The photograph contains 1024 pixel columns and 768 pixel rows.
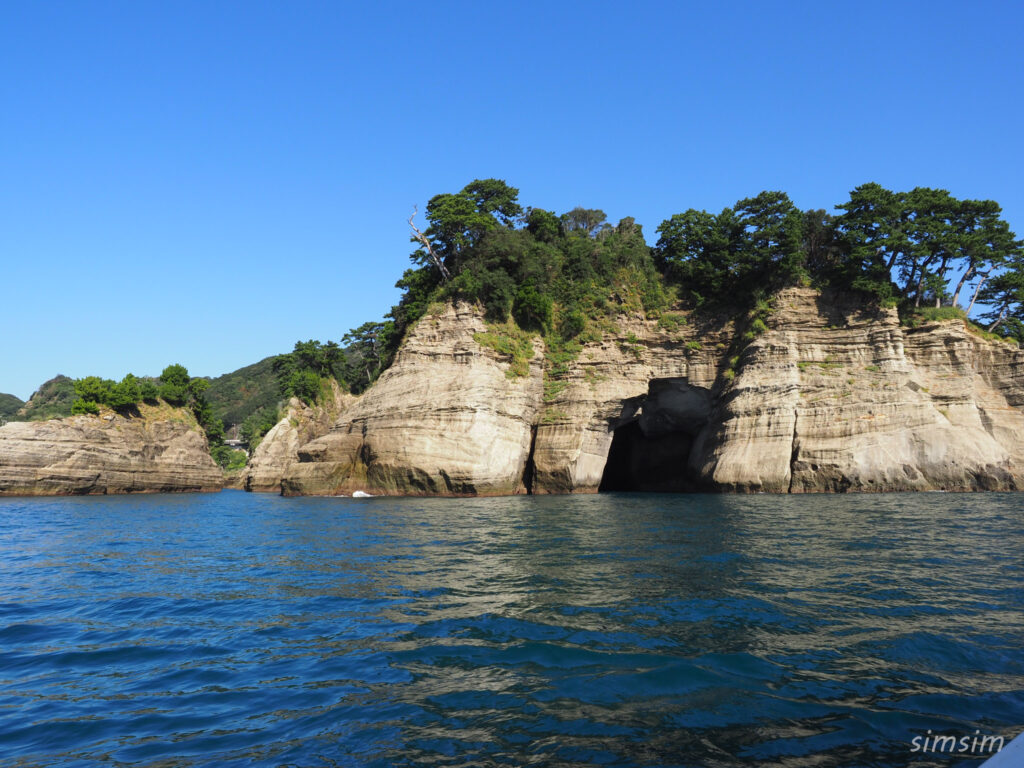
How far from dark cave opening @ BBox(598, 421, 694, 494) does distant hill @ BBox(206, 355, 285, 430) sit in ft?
205

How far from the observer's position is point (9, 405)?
12306 centimetres

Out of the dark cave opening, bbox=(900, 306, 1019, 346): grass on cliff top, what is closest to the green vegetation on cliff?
the dark cave opening

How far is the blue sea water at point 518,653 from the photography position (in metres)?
4.39

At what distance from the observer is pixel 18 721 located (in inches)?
191

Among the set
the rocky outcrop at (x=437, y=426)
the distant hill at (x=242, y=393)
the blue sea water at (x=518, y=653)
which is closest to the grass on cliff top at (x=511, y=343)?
the rocky outcrop at (x=437, y=426)

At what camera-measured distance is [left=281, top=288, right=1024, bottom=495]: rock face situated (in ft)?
96.0

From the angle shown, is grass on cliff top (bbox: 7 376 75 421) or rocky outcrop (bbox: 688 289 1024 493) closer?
rocky outcrop (bbox: 688 289 1024 493)

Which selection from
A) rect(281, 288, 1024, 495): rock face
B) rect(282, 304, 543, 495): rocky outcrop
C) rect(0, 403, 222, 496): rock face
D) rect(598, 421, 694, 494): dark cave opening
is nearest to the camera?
rect(281, 288, 1024, 495): rock face

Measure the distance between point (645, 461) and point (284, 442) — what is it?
1093 inches

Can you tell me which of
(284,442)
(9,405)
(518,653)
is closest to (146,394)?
(284,442)

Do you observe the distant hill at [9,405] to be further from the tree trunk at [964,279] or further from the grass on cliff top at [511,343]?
the tree trunk at [964,279]

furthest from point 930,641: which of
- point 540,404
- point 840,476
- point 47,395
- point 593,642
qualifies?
point 47,395

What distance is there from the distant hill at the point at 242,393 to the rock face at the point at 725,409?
64489 mm

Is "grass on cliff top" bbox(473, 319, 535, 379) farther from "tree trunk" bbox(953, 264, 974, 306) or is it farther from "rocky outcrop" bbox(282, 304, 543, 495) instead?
"tree trunk" bbox(953, 264, 974, 306)
